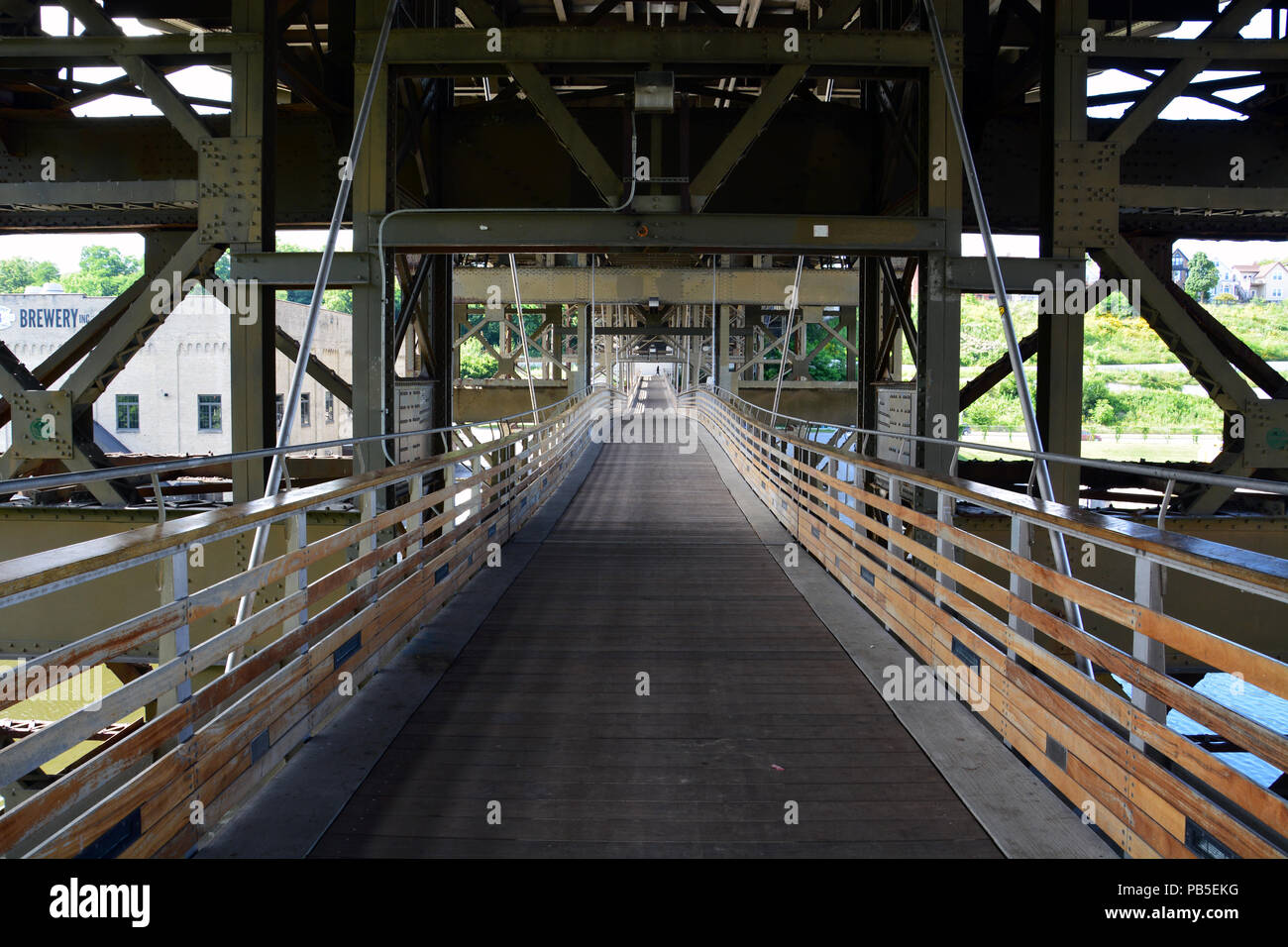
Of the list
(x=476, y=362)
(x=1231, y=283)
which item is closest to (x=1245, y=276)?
(x=1231, y=283)

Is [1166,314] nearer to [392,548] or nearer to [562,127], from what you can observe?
[562,127]

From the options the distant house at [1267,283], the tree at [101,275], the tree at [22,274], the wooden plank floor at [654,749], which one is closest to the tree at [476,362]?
the tree at [101,275]

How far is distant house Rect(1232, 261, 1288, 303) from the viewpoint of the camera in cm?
8738

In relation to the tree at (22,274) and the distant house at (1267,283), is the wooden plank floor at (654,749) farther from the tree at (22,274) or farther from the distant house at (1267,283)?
A: the distant house at (1267,283)

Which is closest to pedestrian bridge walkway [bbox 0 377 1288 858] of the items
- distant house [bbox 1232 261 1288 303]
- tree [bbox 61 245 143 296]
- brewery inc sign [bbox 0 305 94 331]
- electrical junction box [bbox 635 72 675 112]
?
electrical junction box [bbox 635 72 675 112]

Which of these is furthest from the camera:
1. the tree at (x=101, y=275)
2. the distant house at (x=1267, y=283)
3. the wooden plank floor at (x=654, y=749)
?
the distant house at (x=1267, y=283)

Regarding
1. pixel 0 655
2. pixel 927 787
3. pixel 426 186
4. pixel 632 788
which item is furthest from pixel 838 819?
pixel 426 186

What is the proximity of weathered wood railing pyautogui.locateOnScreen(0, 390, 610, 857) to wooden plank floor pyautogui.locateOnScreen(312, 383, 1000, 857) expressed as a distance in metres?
0.49

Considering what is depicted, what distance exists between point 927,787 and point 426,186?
30.2ft

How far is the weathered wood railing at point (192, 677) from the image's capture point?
275 cm

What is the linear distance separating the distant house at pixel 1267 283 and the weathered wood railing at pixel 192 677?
307 feet

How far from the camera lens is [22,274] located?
8381 cm

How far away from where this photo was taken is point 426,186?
11.3 m
